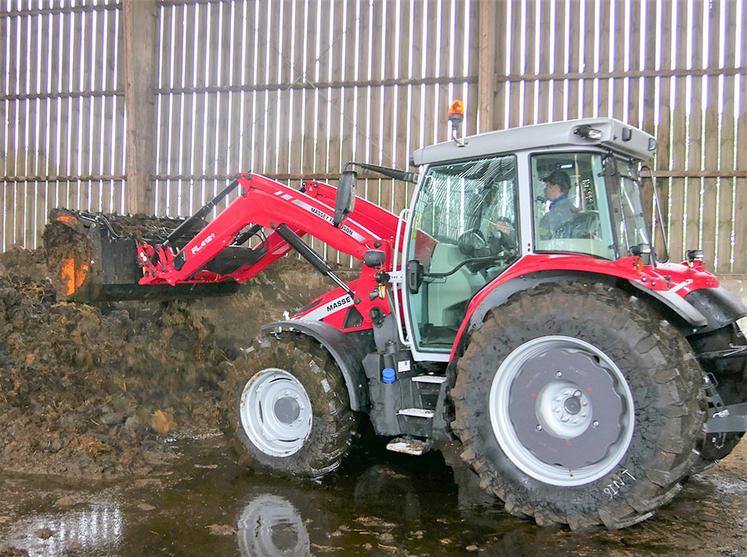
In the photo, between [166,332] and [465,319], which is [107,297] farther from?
[465,319]

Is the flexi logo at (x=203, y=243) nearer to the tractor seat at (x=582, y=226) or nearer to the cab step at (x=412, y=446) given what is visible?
the cab step at (x=412, y=446)

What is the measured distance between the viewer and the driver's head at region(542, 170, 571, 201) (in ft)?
13.1

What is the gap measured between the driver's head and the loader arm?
1.34m

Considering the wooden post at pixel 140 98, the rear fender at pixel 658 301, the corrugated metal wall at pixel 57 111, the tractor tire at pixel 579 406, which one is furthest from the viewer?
the corrugated metal wall at pixel 57 111

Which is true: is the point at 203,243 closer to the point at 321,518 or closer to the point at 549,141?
the point at 321,518

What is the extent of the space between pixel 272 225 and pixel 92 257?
1712mm

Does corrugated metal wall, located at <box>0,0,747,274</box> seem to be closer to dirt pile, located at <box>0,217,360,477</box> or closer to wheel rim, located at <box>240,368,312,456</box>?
dirt pile, located at <box>0,217,360,477</box>

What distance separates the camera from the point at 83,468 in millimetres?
4734

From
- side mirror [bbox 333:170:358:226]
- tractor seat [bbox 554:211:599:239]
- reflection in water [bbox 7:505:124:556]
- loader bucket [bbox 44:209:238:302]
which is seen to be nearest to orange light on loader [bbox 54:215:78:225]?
loader bucket [bbox 44:209:238:302]

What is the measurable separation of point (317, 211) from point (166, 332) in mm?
2717

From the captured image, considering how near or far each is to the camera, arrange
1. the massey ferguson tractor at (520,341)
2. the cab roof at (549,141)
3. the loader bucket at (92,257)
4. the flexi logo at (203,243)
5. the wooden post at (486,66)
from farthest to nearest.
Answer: the wooden post at (486,66) < the loader bucket at (92,257) < the flexi logo at (203,243) < the cab roof at (549,141) < the massey ferguson tractor at (520,341)

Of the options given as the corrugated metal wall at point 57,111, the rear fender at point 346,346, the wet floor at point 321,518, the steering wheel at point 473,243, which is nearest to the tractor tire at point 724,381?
the wet floor at point 321,518

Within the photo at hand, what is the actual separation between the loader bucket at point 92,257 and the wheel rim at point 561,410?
11.9 feet

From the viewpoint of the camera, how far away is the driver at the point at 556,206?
3980mm
